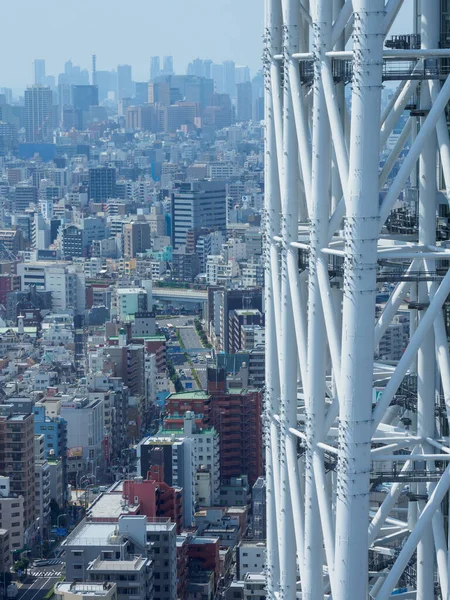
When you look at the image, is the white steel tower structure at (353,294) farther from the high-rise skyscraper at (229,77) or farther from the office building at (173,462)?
the high-rise skyscraper at (229,77)

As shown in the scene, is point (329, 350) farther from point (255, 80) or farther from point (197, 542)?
point (255, 80)

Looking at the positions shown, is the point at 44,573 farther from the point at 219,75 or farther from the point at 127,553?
the point at 219,75

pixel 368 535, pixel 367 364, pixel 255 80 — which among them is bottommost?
pixel 368 535

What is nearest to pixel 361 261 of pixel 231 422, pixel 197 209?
pixel 231 422

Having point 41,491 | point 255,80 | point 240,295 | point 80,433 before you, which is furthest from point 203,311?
point 255,80

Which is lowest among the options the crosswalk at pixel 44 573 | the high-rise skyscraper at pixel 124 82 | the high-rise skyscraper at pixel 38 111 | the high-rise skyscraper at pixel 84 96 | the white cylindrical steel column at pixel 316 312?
the crosswalk at pixel 44 573

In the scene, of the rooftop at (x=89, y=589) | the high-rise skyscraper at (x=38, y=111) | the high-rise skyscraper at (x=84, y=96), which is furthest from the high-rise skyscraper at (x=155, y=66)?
the rooftop at (x=89, y=589)

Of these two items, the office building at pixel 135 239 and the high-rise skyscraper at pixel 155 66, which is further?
the high-rise skyscraper at pixel 155 66
